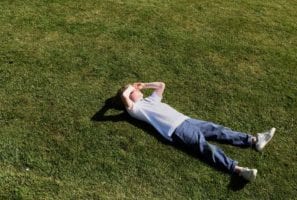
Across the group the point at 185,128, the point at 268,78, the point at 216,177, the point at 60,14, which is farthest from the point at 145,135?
the point at 60,14

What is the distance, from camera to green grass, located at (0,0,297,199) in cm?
548

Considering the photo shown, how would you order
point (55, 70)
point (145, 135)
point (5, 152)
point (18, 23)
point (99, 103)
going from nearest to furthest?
point (5, 152), point (145, 135), point (99, 103), point (55, 70), point (18, 23)

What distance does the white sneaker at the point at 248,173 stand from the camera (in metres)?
Answer: 5.49

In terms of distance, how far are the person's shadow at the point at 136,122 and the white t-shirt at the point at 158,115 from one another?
0.09 metres

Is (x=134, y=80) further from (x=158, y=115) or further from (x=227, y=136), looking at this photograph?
(x=227, y=136)

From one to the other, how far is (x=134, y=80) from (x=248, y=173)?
218cm

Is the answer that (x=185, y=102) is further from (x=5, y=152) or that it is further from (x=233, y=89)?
(x=5, y=152)

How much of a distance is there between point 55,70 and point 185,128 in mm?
A: 2150

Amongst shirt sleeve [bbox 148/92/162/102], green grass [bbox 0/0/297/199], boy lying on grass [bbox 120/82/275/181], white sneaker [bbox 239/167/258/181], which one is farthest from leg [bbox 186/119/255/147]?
shirt sleeve [bbox 148/92/162/102]

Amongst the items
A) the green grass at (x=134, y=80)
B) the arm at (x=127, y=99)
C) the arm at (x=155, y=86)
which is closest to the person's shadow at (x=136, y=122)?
the green grass at (x=134, y=80)

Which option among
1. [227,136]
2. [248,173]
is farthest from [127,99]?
[248,173]

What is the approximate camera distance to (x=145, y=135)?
6012 mm

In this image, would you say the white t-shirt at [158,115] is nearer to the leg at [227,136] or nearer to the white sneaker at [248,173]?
the leg at [227,136]

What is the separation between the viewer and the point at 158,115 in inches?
235
